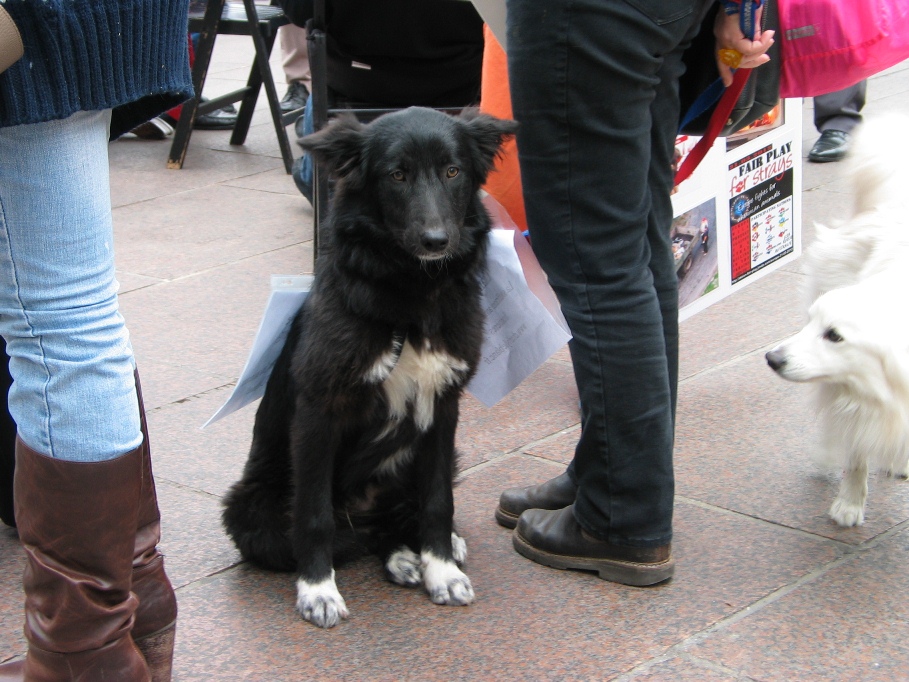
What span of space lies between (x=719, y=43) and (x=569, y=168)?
0.56m

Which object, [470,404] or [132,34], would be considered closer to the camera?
[132,34]

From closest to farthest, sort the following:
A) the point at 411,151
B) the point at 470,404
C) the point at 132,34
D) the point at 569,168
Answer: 1. the point at 132,34
2. the point at 569,168
3. the point at 411,151
4. the point at 470,404

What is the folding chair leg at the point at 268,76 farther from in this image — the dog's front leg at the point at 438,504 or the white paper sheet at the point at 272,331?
the dog's front leg at the point at 438,504

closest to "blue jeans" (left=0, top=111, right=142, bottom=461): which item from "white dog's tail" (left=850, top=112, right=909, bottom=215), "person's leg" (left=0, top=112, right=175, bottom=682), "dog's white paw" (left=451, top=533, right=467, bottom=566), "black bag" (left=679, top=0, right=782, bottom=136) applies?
"person's leg" (left=0, top=112, right=175, bottom=682)

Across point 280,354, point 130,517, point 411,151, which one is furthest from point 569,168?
point 130,517

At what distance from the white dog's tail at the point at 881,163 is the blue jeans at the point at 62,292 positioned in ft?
8.48

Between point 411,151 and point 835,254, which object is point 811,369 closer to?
point 835,254

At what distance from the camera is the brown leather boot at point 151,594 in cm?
227

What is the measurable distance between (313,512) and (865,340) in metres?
1.67

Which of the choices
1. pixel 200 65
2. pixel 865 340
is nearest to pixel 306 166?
pixel 200 65

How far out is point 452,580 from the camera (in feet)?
9.18

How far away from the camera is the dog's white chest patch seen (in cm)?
268

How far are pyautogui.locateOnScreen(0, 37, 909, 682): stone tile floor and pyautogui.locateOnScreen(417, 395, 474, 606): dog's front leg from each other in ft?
0.25

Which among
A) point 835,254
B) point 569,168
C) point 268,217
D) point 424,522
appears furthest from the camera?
point 268,217
